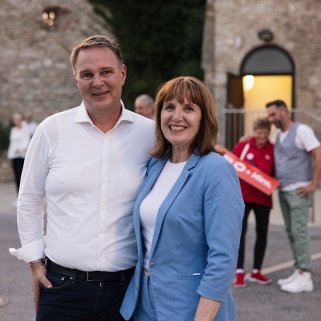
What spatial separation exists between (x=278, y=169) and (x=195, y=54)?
41.2 ft

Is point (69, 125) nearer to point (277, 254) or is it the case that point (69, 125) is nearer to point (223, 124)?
point (277, 254)

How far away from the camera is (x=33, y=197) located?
3.14 metres

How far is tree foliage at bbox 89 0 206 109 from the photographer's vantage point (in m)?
18.5

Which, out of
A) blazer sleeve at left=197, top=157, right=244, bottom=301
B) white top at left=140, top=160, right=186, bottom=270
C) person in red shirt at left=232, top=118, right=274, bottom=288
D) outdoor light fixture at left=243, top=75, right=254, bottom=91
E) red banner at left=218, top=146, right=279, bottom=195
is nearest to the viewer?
blazer sleeve at left=197, top=157, right=244, bottom=301

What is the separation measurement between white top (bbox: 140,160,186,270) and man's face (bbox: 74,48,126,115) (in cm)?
43

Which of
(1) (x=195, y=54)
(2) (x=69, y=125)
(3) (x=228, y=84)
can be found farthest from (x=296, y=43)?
(2) (x=69, y=125)

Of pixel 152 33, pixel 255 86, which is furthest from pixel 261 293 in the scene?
pixel 152 33

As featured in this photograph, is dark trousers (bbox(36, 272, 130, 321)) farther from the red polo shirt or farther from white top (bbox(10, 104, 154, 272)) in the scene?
the red polo shirt

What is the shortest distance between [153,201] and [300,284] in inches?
157

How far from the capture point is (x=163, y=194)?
2887 mm

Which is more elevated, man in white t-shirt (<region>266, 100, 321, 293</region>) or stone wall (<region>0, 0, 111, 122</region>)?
stone wall (<region>0, 0, 111, 122</region>)

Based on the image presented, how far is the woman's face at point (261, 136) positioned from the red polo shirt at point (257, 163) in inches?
2.0

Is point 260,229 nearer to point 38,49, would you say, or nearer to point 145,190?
point 145,190

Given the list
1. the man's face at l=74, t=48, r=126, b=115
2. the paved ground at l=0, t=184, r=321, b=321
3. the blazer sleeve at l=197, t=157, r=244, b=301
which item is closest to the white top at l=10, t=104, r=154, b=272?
the man's face at l=74, t=48, r=126, b=115
